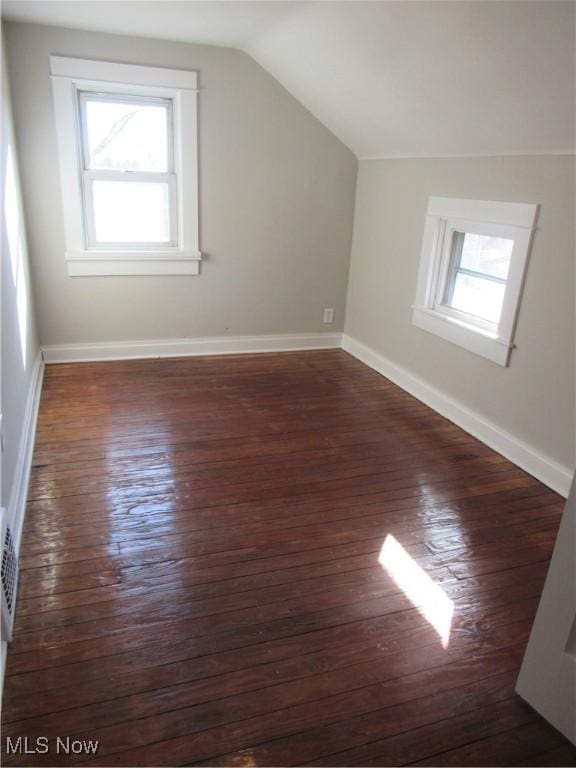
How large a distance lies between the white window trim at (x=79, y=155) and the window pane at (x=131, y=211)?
0.11 metres

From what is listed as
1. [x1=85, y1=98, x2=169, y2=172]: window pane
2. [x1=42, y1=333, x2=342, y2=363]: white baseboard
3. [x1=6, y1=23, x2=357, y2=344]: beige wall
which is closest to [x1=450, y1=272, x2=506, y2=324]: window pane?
[x1=6, y1=23, x2=357, y2=344]: beige wall

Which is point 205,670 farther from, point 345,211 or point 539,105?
point 345,211

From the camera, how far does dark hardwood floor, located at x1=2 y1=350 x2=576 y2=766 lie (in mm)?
1467

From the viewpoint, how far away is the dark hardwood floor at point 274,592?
57.7 inches

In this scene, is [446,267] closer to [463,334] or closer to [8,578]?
[463,334]

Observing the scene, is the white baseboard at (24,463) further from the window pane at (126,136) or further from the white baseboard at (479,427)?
the white baseboard at (479,427)

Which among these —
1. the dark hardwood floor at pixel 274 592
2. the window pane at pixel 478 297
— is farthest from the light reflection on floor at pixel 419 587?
the window pane at pixel 478 297

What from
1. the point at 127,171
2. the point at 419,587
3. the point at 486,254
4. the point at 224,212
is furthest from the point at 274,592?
the point at 127,171

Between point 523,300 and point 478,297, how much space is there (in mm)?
507

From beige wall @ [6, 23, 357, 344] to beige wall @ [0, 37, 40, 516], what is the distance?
0.28 m

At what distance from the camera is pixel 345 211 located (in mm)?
4512

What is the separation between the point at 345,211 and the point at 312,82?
3.52 feet

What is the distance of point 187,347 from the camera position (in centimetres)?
448

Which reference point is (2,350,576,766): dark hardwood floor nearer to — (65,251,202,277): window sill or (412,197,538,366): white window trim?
(412,197,538,366): white window trim
